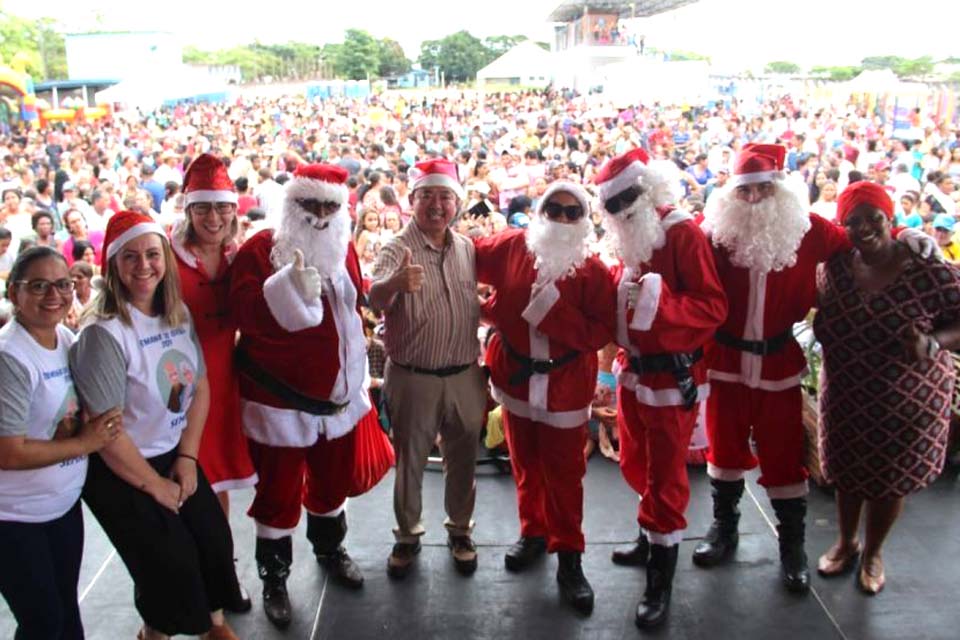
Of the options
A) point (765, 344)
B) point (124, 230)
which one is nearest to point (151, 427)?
point (124, 230)

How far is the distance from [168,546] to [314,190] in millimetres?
1272

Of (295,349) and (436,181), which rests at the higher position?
(436,181)

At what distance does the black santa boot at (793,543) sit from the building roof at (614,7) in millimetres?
49480

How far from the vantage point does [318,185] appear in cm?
295

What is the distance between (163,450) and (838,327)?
2.39 m

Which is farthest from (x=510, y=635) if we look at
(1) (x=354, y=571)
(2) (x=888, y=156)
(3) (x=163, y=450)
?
(2) (x=888, y=156)

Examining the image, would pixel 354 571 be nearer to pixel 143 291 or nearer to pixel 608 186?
pixel 143 291

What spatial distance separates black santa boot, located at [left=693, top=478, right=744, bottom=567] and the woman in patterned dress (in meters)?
0.42

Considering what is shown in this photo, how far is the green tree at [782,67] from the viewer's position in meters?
68.9

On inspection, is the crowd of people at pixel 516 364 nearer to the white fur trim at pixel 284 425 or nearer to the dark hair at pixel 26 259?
the white fur trim at pixel 284 425

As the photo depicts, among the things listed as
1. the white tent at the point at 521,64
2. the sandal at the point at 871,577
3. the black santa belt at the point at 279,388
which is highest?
the white tent at the point at 521,64

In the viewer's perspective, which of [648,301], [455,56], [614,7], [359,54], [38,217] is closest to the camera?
[648,301]

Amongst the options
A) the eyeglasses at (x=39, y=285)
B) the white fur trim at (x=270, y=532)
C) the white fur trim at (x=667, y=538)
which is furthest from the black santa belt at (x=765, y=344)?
the eyeglasses at (x=39, y=285)

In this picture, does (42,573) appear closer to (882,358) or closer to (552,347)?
(552,347)
